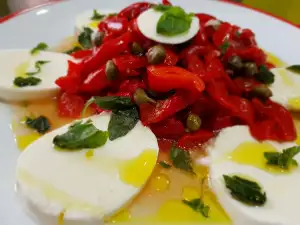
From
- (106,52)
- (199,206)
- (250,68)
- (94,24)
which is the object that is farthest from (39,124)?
(250,68)

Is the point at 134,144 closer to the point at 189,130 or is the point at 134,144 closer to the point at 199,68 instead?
the point at 189,130

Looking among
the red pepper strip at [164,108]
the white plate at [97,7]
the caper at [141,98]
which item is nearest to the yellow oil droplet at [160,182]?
the red pepper strip at [164,108]

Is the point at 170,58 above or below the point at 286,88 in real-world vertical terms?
above

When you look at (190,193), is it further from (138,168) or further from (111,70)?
(111,70)

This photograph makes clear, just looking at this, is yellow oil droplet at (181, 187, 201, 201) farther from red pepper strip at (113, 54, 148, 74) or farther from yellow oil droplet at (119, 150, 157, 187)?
red pepper strip at (113, 54, 148, 74)

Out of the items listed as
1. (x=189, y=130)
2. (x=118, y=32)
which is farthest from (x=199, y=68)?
(x=118, y=32)

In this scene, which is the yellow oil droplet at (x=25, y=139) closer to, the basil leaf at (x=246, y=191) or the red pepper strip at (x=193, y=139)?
the red pepper strip at (x=193, y=139)
